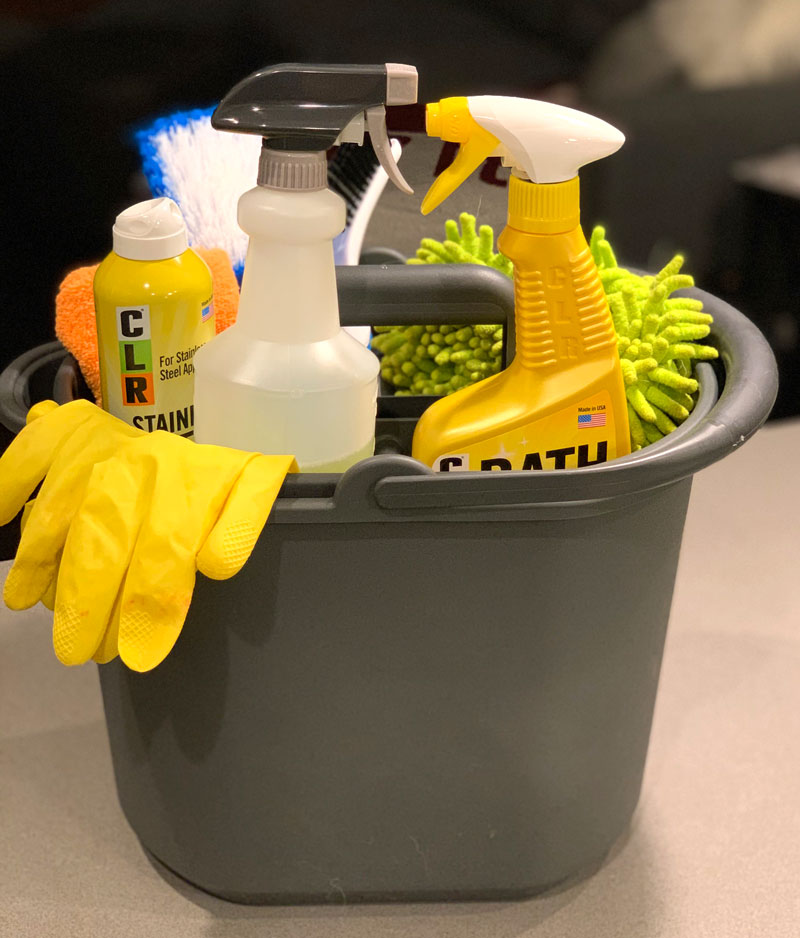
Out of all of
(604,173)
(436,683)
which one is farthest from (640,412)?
(604,173)

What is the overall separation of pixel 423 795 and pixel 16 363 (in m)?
0.32

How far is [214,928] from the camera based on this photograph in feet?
2.18

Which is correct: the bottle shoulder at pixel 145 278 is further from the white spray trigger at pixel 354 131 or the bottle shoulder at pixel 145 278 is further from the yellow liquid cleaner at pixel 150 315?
the white spray trigger at pixel 354 131

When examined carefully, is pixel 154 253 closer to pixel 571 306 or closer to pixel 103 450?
pixel 103 450

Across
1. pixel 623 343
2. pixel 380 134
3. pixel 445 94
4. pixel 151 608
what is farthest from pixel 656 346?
pixel 445 94

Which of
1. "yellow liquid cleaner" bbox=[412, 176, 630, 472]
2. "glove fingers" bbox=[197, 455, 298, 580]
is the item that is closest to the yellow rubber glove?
"glove fingers" bbox=[197, 455, 298, 580]

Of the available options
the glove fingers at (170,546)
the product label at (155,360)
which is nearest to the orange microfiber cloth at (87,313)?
the product label at (155,360)

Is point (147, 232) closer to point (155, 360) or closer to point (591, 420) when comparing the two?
point (155, 360)

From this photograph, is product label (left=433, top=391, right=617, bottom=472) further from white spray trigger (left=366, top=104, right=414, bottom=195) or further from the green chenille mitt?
white spray trigger (left=366, top=104, right=414, bottom=195)

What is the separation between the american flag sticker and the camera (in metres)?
0.58

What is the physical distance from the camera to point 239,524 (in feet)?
1.67

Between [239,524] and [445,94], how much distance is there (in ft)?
1.88

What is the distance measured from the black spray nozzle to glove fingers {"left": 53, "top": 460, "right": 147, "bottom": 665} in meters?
0.16

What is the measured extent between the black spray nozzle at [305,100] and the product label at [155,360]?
0.10m
